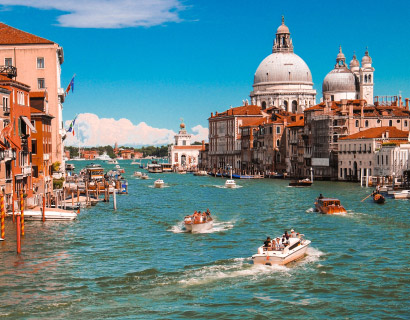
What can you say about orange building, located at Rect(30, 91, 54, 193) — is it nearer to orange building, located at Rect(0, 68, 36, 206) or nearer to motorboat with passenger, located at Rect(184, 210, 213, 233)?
orange building, located at Rect(0, 68, 36, 206)

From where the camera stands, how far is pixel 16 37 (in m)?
63.0

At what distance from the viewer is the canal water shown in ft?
72.9

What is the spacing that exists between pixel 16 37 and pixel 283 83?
10213 centimetres

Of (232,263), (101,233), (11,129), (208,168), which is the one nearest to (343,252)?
(232,263)

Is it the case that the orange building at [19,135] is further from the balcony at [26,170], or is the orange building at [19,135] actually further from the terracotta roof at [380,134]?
the terracotta roof at [380,134]

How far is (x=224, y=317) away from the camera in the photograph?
69.9 ft

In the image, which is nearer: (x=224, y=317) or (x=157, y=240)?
(x=224, y=317)

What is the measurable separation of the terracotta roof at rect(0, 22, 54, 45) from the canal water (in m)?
24.5

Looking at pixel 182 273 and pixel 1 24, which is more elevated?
pixel 1 24

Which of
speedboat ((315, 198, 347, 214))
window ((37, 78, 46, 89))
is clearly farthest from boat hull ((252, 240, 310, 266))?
window ((37, 78, 46, 89))

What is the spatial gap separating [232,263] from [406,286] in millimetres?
6894

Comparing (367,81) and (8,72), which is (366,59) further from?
(8,72)

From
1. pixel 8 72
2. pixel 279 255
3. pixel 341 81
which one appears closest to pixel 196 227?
pixel 279 255

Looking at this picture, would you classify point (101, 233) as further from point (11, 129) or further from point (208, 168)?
point (208, 168)
